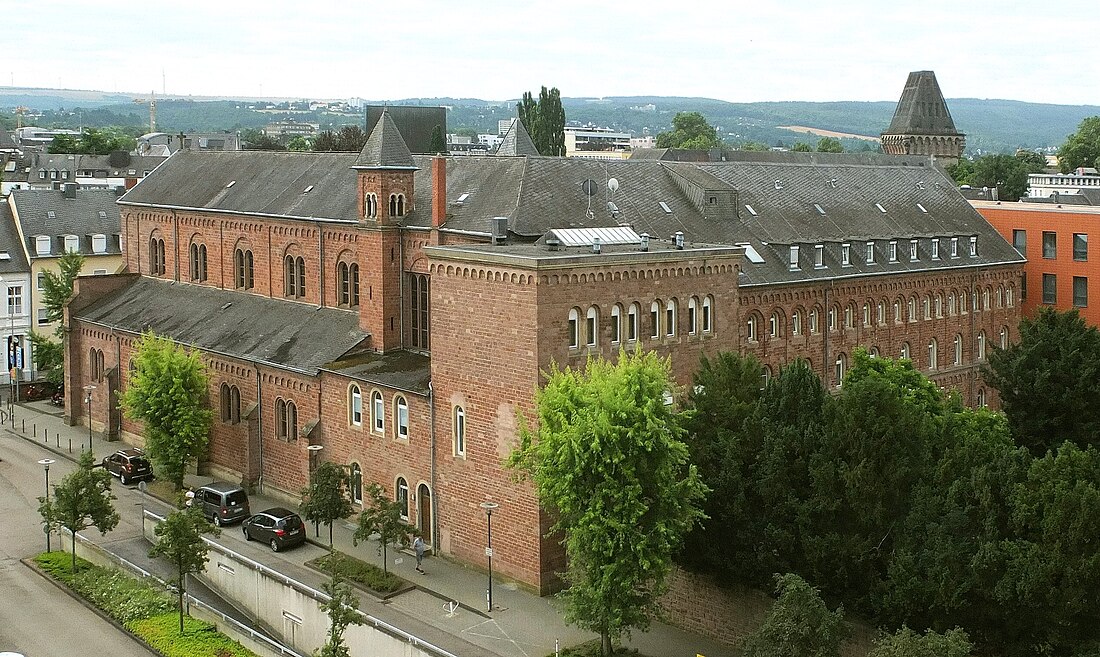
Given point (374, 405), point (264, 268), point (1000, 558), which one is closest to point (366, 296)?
point (374, 405)

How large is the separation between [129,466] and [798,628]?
37.3m

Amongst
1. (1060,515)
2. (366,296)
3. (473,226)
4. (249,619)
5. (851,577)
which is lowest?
(249,619)

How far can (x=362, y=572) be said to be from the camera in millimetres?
43219

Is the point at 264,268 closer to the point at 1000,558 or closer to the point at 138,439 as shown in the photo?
the point at 138,439

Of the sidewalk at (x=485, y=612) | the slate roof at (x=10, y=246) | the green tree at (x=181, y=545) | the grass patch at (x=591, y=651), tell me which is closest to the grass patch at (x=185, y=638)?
the green tree at (x=181, y=545)

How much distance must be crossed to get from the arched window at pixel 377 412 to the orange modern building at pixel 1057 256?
3988 centimetres

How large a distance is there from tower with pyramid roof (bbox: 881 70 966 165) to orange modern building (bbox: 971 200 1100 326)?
7620cm

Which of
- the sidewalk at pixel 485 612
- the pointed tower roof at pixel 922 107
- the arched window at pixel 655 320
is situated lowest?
the sidewalk at pixel 485 612

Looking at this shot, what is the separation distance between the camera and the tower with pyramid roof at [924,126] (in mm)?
145375

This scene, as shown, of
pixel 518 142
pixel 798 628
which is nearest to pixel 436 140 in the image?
pixel 518 142

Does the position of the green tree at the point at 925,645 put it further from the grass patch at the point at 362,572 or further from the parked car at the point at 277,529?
the parked car at the point at 277,529

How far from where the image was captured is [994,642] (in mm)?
32562

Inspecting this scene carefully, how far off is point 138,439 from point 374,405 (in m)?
21.5

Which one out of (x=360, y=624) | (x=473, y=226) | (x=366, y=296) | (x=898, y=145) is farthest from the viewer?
(x=898, y=145)
